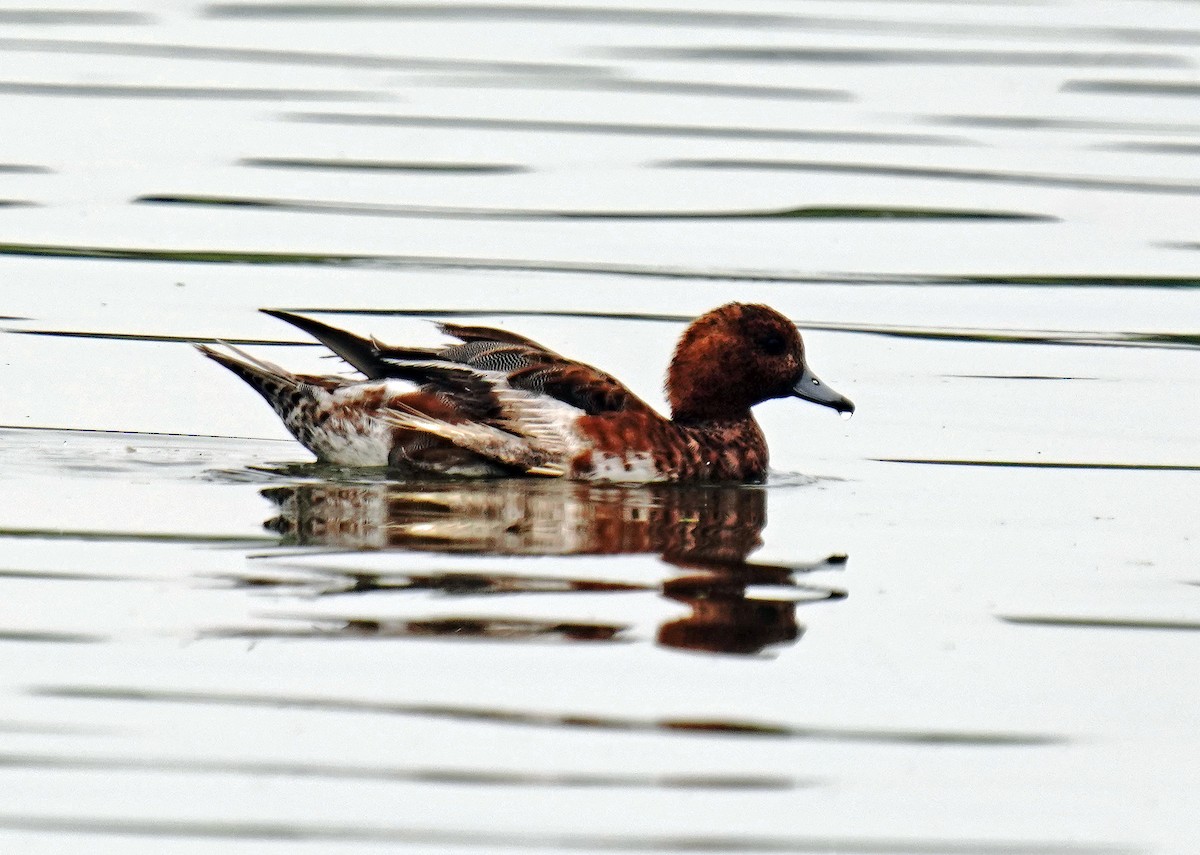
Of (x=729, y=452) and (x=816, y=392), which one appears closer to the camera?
(x=729, y=452)

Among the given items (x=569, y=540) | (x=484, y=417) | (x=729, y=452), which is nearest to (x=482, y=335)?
(x=484, y=417)

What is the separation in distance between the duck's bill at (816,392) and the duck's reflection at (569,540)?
23.5 inches

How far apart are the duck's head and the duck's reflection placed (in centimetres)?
54

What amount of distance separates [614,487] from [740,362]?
885mm

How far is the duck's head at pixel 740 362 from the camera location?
9242 millimetres

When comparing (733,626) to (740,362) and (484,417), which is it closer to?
(484,417)

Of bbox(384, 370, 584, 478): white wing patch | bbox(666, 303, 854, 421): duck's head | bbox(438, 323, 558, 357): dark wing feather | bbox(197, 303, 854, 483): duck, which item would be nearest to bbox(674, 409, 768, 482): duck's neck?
bbox(197, 303, 854, 483): duck

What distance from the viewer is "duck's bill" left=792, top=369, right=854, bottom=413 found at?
9.17 m

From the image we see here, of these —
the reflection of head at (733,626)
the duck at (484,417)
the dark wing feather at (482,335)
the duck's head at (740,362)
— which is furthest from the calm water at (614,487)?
the dark wing feather at (482,335)

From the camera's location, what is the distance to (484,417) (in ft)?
28.8

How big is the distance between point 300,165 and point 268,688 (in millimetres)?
9257

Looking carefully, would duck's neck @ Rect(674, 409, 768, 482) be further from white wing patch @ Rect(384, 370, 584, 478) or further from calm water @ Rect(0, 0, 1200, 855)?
white wing patch @ Rect(384, 370, 584, 478)

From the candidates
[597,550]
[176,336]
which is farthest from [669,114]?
[597,550]

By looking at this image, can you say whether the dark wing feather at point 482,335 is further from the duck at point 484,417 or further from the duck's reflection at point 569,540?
the duck's reflection at point 569,540
